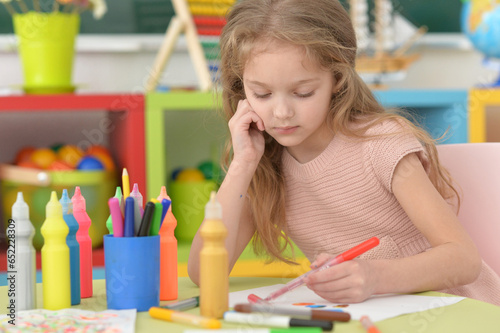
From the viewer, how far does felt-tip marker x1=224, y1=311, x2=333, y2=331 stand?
0.65m

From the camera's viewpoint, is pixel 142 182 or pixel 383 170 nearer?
pixel 383 170

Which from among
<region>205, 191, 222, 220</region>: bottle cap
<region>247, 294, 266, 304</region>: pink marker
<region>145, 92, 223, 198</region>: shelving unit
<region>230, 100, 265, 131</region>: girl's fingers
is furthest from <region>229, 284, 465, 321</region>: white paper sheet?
<region>145, 92, 223, 198</region>: shelving unit

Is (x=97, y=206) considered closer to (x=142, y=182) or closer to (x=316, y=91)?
(x=142, y=182)

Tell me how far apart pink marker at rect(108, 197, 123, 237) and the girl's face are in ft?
1.06

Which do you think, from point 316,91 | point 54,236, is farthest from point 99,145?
point 54,236

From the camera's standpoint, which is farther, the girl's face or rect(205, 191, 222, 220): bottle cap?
the girl's face

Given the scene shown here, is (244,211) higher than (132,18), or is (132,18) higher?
(132,18)

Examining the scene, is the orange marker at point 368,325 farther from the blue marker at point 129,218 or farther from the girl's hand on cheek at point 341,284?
the blue marker at point 129,218

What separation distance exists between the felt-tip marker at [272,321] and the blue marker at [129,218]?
144 mm

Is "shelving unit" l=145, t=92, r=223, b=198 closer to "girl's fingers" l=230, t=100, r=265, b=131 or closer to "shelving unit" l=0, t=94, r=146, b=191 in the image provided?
"shelving unit" l=0, t=94, r=146, b=191

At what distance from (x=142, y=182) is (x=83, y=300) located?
110cm

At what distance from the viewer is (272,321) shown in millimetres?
660

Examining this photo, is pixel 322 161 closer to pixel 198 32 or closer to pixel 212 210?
pixel 212 210

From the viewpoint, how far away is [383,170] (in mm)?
1044
